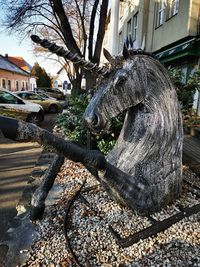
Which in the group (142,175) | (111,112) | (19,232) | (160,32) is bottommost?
(19,232)

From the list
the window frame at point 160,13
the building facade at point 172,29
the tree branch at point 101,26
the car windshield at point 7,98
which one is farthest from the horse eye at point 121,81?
the window frame at point 160,13

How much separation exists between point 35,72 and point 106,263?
147 feet

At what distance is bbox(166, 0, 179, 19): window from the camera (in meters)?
11.3

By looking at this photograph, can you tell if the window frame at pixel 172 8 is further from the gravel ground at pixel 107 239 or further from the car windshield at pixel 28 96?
the gravel ground at pixel 107 239

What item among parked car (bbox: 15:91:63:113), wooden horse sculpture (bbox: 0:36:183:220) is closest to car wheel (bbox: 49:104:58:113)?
parked car (bbox: 15:91:63:113)

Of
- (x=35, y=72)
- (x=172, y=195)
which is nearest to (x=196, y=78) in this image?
(x=172, y=195)

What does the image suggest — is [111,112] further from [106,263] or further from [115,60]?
[106,263]

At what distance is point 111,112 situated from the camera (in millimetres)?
2162

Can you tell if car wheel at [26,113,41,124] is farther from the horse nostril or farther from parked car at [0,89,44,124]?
the horse nostril

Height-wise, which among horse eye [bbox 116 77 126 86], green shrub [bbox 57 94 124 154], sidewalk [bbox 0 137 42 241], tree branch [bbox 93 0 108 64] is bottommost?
sidewalk [bbox 0 137 42 241]

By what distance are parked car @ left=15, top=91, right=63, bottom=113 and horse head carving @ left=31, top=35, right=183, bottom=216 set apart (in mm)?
13834

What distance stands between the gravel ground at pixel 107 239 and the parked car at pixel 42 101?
13.4 meters

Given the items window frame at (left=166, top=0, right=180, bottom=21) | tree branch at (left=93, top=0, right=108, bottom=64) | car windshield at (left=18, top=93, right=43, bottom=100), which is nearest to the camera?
tree branch at (left=93, top=0, right=108, bottom=64)

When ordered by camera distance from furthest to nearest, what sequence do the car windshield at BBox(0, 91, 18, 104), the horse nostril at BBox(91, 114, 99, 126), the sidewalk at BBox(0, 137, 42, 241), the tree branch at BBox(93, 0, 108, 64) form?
the tree branch at BBox(93, 0, 108, 64)
the car windshield at BBox(0, 91, 18, 104)
the sidewalk at BBox(0, 137, 42, 241)
the horse nostril at BBox(91, 114, 99, 126)
